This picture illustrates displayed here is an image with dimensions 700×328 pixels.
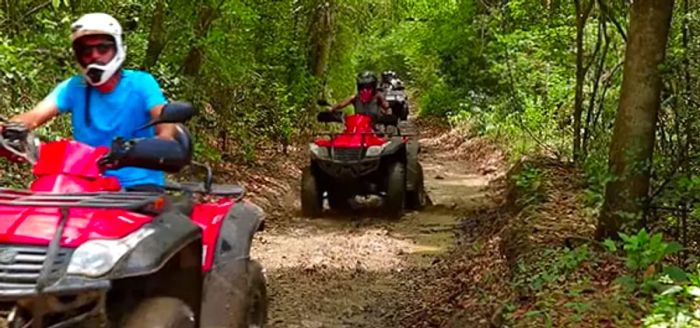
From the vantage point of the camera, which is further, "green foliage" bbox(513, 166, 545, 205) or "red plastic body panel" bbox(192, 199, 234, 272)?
"green foliage" bbox(513, 166, 545, 205)

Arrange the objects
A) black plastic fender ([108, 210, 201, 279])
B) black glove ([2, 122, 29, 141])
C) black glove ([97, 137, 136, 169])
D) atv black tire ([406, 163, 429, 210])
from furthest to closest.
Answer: atv black tire ([406, 163, 429, 210]) < black glove ([2, 122, 29, 141]) < black glove ([97, 137, 136, 169]) < black plastic fender ([108, 210, 201, 279])

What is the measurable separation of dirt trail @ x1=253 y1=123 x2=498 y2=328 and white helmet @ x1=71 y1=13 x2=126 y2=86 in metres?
3.38

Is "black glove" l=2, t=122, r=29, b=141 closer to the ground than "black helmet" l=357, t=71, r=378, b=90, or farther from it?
closer to the ground

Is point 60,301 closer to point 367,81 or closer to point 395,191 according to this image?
point 395,191

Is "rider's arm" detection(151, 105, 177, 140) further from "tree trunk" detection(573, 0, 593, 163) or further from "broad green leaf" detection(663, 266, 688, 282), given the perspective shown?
"tree trunk" detection(573, 0, 593, 163)

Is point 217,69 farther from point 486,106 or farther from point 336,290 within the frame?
point 486,106

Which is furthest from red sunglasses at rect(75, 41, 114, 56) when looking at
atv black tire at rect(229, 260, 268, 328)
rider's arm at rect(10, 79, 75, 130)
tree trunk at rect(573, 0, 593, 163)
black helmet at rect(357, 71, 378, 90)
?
black helmet at rect(357, 71, 378, 90)

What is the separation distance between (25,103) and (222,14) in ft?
15.8

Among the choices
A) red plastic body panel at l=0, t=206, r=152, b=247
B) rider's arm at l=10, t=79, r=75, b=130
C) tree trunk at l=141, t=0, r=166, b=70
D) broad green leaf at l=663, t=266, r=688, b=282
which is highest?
tree trunk at l=141, t=0, r=166, b=70

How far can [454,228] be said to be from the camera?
1162 centimetres

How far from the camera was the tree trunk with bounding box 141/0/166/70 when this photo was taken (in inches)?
445

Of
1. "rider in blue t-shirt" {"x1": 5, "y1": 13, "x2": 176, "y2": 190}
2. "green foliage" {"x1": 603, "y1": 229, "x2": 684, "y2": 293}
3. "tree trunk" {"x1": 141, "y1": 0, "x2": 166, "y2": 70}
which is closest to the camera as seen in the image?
"rider in blue t-shirt" {"x1": 5, "y1": 13, "x2": 176, "y2": 190}

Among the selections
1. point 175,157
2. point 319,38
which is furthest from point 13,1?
point 319,38

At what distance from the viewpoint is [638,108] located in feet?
21.6
